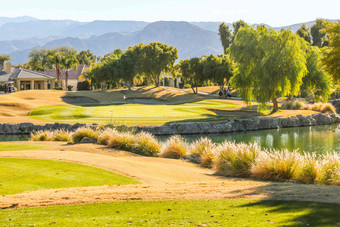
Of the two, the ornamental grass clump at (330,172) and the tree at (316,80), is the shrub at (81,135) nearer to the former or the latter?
the ornamental grass clump at (330,172)

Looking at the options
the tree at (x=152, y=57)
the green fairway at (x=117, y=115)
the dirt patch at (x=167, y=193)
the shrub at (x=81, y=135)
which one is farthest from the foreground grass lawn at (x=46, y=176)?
the tree at (x=152, y=57)

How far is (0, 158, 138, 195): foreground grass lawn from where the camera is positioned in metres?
10.6

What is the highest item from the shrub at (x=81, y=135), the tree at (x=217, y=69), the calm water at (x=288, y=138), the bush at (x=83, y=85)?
the tree at (x=217, y=69)

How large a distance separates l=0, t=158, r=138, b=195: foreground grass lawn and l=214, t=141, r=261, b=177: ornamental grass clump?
→ 403 centimetres

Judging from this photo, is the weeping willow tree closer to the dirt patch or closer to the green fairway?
the green fairway

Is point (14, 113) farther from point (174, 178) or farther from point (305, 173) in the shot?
point (305, 173)

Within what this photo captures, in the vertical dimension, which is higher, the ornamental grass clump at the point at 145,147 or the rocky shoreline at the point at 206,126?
the ornamental grass clump at the point at 145,147

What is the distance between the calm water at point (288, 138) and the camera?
2594 centimetres

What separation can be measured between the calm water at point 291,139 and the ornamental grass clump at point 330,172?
12.1 metres

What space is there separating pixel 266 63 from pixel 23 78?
52.2 meters

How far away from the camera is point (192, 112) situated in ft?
151

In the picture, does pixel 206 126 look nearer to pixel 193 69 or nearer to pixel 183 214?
pixel 183 214

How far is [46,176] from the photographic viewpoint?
11.8 metres

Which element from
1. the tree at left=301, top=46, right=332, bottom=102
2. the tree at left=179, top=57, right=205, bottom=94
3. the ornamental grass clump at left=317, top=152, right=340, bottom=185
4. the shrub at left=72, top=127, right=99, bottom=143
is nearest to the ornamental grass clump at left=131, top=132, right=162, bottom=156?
the shrub at left=72, top=127, right=99, bottom=143
